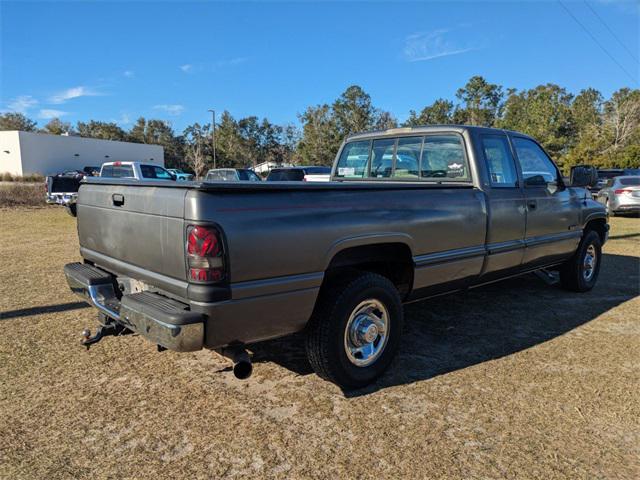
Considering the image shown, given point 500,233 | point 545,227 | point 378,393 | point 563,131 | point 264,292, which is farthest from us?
point 563,131

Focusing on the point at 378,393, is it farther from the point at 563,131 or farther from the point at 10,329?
the point at 563,131

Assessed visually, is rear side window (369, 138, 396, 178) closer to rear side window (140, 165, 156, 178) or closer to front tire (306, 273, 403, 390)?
front tire (306, 273, 403, 390)

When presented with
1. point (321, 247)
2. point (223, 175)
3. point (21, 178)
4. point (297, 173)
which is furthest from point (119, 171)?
point (21, 178)

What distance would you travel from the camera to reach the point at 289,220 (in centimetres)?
278

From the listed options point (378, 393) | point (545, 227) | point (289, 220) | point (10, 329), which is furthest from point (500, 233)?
point (10, 329)

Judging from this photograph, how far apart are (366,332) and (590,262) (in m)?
4.33

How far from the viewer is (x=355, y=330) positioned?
335 centimetres

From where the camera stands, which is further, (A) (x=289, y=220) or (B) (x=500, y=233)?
(B) (x=500, y=233)

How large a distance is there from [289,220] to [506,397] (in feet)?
6.60

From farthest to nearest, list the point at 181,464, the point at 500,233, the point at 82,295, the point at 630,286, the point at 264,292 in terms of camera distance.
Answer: the point at 630,286
the point at 500,233
the point at 82,295
the point at 264,292
the point at 181,464

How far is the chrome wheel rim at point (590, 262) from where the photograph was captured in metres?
6.10

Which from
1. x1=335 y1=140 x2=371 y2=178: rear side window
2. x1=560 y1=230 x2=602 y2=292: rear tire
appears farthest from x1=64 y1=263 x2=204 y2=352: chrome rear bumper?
x1=560 y1=230 x2=602 y2=292: rear tire

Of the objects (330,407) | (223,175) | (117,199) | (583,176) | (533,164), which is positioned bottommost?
(330,407)

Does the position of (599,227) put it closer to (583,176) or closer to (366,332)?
(583,176)
